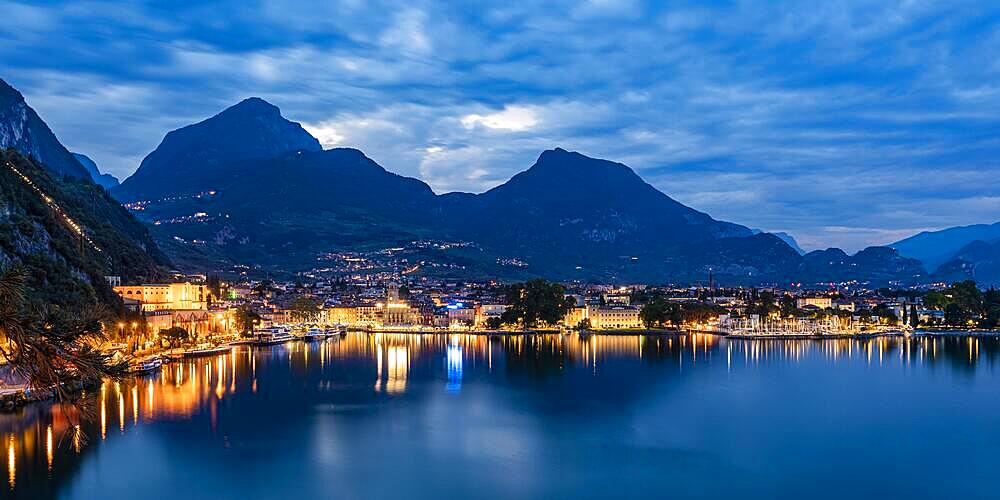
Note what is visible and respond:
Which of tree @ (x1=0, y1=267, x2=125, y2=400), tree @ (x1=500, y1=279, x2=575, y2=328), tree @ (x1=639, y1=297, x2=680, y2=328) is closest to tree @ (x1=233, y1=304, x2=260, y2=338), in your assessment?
tree @ (x1=500, y1=279, x2=575, y2=328)

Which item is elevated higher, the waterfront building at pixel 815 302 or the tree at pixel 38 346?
the tree at pixel 38 346

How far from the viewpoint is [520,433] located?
19.1 m

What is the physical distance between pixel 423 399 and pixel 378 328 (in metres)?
35.6

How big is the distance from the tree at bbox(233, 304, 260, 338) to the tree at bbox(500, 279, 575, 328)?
1587 cm

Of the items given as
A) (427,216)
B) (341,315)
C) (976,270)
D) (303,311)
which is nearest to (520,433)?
(303,311)

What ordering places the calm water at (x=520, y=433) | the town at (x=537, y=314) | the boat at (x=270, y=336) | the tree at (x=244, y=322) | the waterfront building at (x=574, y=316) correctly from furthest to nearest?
1. the waterfront building at (x=574, y=316)
2. the town at (x=537, y=314)
3. the tree at (x=244, y=322)
4. the boat at (x=270, y=336)
5. the calm water at (x=520, y=433)

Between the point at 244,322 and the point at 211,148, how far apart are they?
413ft

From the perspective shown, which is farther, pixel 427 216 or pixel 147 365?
pixel 427 216

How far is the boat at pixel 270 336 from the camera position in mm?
45269

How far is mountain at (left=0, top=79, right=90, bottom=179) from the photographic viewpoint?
62.9 m

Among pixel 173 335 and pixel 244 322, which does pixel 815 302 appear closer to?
pixel 244 322

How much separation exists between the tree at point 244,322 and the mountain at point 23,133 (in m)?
18.6

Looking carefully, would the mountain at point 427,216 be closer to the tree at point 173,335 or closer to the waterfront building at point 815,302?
the waterfront building at point 815,302

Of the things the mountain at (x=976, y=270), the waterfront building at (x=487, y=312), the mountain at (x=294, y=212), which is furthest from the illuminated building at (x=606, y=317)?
the mountain at (x=976, y=270)
